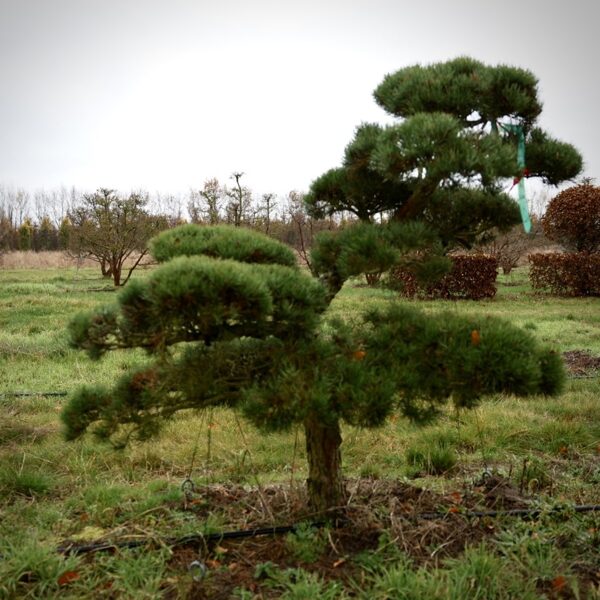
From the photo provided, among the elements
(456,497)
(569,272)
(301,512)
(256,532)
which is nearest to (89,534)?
(256,532)

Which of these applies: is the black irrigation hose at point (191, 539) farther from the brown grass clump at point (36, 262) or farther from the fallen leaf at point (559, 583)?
the brown grass clump at point (36, 262)

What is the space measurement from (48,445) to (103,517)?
116 cm

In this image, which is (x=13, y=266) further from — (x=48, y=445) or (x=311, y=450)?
(x=311, y=450)

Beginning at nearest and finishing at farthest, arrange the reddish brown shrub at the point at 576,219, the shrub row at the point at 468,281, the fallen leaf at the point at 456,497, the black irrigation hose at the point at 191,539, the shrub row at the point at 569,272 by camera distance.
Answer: the black irrigation hose at the point at 191,539
the fallen leaf at the point at 456,497
the shrub row at the point at 468,281
the shrub row at the point at 569,272
the reddish brown shrub at the point at 576,219

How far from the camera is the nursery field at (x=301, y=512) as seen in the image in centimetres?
205

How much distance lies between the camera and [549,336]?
7.13 meters

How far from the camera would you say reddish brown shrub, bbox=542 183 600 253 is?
12328mm

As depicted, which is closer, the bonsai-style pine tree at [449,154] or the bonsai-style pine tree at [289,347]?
the bonsai-style pine tree at [289,347]

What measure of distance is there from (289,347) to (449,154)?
34.8 inches

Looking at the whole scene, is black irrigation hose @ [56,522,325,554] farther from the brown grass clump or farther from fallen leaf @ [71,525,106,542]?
the brown grass clump

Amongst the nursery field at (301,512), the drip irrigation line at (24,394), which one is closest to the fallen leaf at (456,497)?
the nursery field at (301,512)

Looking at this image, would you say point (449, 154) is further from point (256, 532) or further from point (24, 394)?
point (24, 394)

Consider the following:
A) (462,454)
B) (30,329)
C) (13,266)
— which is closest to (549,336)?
(462,454)

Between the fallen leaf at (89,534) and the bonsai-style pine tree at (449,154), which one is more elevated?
the bonsai-style pine tree at (449,154)
